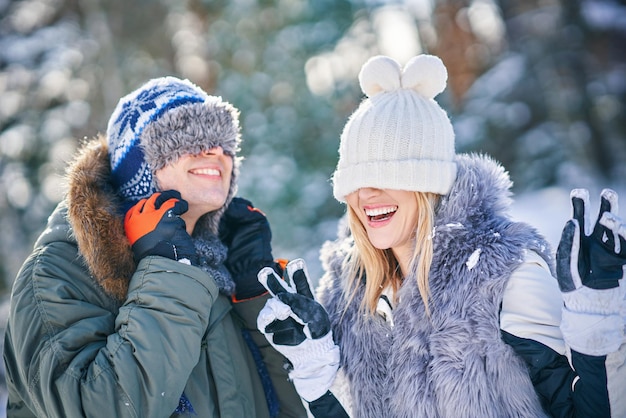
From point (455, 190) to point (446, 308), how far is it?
1.60 ft

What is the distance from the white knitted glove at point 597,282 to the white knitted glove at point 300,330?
99 centimetres

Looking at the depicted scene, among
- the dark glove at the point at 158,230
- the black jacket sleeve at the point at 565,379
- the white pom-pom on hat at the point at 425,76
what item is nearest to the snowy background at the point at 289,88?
the dark glove at the point at 158,230

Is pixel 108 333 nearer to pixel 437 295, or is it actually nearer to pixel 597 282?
pixel 437 295

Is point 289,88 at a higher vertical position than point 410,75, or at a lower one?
higher

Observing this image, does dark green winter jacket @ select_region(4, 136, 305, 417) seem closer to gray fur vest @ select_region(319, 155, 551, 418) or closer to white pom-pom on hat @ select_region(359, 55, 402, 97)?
gray fur vest @ select_region(319, 155, 551, 418)

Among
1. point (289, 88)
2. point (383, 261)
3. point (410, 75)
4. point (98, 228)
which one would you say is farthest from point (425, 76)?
point (289, 88)

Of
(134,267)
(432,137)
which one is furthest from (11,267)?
(432,137)

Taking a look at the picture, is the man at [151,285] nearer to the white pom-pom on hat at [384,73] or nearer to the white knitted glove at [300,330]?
the white knitted glove at [300,330]

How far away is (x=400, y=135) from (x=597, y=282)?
0.92m

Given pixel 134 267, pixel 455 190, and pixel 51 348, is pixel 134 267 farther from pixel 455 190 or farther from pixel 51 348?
pixel 455 190

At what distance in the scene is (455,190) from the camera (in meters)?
2.24

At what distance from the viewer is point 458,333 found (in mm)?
2033

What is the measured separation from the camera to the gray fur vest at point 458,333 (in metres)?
1.96

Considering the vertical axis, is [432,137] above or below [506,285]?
above
